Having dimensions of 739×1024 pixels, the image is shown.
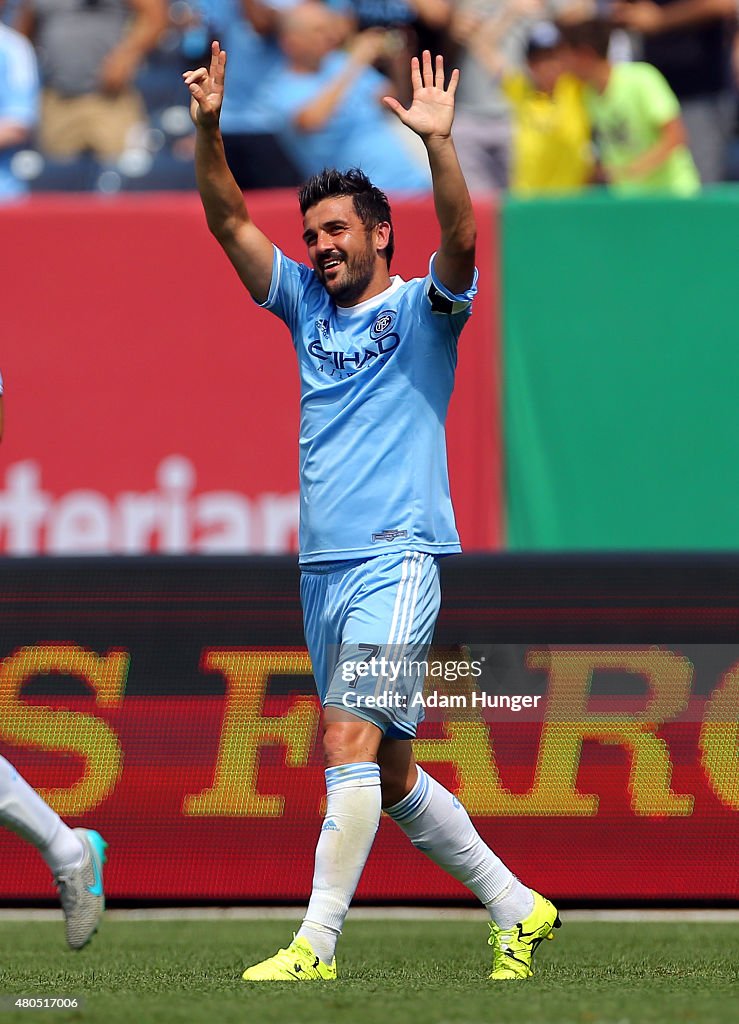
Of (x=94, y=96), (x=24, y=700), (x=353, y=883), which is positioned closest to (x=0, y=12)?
(x=94, y=96)

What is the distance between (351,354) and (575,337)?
139 inches

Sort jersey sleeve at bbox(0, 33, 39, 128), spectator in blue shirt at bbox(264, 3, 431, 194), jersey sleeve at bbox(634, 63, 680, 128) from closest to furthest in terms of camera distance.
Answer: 1. jersey sleeve at bbox(634, 63, 680, 128)
2. spectator in blue shirt at bbox(264, 3, 431, 194)
3. jersey sleeve at bbox(0, 33, 39, 128)

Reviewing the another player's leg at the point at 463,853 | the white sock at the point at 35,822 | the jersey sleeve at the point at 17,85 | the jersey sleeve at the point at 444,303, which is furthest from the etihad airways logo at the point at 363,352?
the jersey sleeve at the point at 17,85

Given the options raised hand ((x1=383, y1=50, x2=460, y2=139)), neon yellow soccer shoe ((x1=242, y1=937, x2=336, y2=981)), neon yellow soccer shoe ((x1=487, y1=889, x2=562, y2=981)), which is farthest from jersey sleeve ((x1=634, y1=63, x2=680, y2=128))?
neon yellow soccer shoe ((x1=242, y1=937, x2=336, y2=981))

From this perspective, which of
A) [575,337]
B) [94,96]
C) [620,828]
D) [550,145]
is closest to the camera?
[620,828]

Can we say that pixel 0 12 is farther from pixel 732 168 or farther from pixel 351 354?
pixel 351 354

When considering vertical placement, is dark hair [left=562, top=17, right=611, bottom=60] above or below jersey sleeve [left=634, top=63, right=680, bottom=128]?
above

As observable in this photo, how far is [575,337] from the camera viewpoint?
823 centimetres

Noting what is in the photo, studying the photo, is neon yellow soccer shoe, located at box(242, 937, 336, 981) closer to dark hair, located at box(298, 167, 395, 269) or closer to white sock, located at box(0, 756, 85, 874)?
white sock, located at box(0, 756, 85, 874)

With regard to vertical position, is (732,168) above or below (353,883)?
above

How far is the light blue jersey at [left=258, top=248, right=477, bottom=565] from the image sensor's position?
189 inches

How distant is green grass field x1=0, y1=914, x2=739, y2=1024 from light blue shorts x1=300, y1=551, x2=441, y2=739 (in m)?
0.74

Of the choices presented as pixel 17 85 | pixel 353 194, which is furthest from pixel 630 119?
pixel 353 194

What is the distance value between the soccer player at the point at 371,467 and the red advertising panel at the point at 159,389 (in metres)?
3.24
